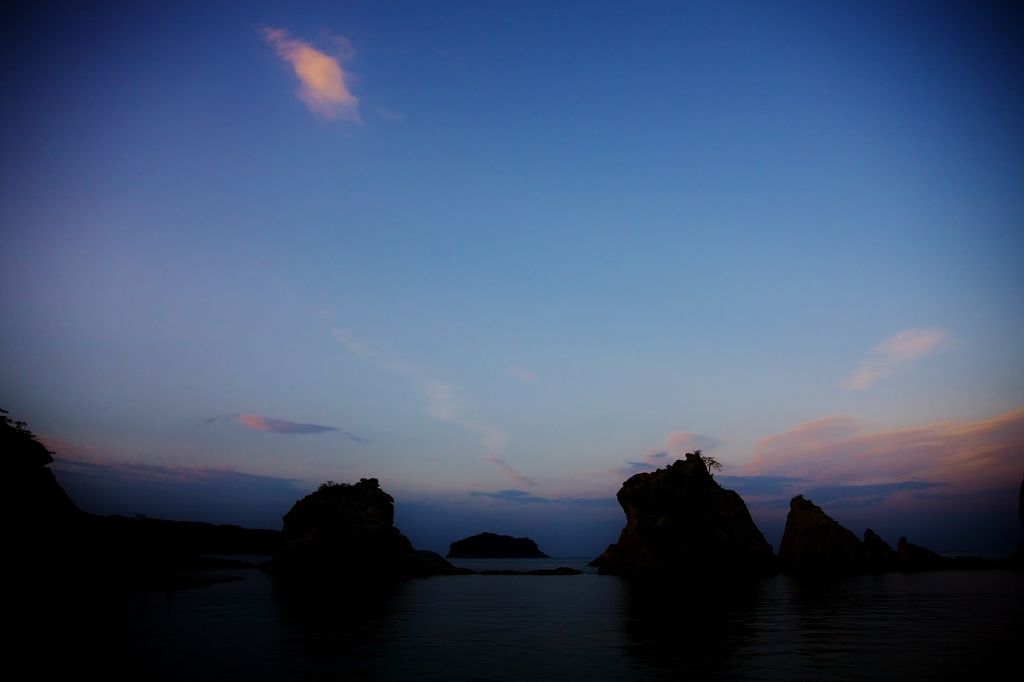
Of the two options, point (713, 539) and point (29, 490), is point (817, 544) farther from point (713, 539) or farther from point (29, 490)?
point (29, 490)

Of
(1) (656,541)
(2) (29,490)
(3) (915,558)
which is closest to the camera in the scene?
(2) (29,490)

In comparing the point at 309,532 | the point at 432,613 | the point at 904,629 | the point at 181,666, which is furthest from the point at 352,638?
the point at 309,532

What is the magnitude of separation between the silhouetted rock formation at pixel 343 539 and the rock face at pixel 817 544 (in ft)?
242

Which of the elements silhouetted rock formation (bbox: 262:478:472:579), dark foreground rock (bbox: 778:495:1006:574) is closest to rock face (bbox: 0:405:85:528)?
silhouetted rock formation (bbox: 262:478:472:579)

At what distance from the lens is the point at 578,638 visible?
32781mm

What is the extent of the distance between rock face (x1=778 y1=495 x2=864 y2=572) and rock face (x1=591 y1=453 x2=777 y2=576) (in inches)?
288

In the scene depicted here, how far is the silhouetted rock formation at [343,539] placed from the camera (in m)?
104

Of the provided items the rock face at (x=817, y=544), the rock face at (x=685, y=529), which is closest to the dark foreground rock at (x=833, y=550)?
the rock face at (x=817, y=544)

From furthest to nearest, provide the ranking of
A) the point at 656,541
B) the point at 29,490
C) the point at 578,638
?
the point at 656,541 → the point at 29,490 → the point at 578,638

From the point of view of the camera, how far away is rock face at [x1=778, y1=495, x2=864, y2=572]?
10912cm

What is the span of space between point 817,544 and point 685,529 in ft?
91.5

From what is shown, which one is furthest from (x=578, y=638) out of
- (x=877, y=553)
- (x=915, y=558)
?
(x=915, y=558)

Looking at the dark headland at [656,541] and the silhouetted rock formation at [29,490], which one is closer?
the silhouetted rock formation at [29,490]

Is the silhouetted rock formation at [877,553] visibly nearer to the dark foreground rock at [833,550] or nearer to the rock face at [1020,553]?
the dark foreground rock at [833,550]
